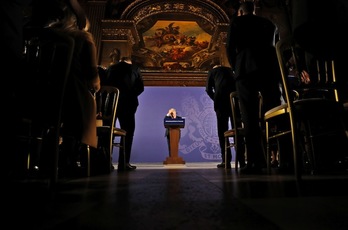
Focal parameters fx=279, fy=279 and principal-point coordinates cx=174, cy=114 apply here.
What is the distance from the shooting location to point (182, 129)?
9609 millimetres

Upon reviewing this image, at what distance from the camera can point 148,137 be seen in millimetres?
9500

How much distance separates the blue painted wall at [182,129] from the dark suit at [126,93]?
232 inches

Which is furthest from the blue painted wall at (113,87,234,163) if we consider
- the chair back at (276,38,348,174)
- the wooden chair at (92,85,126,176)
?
the chair back at (276,38,348,174)

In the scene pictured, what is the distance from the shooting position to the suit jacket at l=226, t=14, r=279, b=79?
2127 millimetres

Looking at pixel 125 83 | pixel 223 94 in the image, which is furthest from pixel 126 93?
pixel 223 94

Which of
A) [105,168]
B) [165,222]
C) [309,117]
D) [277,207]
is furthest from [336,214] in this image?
[105,168]

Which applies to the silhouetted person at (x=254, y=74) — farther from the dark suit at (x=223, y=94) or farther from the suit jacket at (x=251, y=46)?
the dark suit at (x=223, y=94)

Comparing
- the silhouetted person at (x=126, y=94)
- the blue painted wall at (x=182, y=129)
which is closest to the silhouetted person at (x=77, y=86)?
the silhouetted person at (x=126, y=94)

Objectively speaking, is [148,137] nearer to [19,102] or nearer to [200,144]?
[200,144]

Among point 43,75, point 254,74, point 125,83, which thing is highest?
point 125,83

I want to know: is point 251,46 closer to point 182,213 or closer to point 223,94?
point 223,94

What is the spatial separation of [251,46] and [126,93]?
177 cm

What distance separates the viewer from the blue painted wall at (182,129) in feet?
30.8

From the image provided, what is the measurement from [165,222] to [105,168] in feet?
7.20
